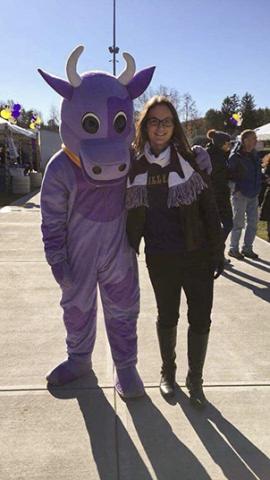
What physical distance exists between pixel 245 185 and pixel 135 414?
13.5 ft

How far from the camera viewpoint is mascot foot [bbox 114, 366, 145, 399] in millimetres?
2732

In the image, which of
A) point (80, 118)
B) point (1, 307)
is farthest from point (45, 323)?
point (80, 118)

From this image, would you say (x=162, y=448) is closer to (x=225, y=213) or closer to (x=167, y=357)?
(x=167, y=357)

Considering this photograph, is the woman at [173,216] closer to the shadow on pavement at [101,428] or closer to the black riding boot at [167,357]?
the black riding boot at [167,357]

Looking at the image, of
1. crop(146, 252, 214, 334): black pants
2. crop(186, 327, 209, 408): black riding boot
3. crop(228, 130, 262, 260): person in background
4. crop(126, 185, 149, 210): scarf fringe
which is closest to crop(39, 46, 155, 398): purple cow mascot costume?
crop(126, 185, 149, 210): scarf fringe

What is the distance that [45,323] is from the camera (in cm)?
391

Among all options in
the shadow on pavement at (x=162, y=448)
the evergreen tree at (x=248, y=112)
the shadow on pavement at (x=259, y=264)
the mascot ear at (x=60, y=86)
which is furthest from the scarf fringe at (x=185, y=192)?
the evergreen tree at (x=248, y=112)

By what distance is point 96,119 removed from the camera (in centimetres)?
245

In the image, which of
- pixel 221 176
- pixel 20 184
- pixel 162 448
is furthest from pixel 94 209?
pixel 20 184

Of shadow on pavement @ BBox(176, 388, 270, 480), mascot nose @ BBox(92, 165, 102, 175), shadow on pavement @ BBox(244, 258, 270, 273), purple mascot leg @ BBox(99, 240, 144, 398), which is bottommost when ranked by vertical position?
Answer: shadow on pavement @ BBox(244, 258, 270, 273)

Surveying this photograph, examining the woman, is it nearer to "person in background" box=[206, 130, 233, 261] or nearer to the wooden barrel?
"person in background" box=[206, 130, 233, 261]

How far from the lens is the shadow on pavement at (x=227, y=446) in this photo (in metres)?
2.16

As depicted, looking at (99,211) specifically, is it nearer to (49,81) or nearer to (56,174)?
(56,174)

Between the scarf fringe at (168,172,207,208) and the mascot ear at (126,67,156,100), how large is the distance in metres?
0.63
